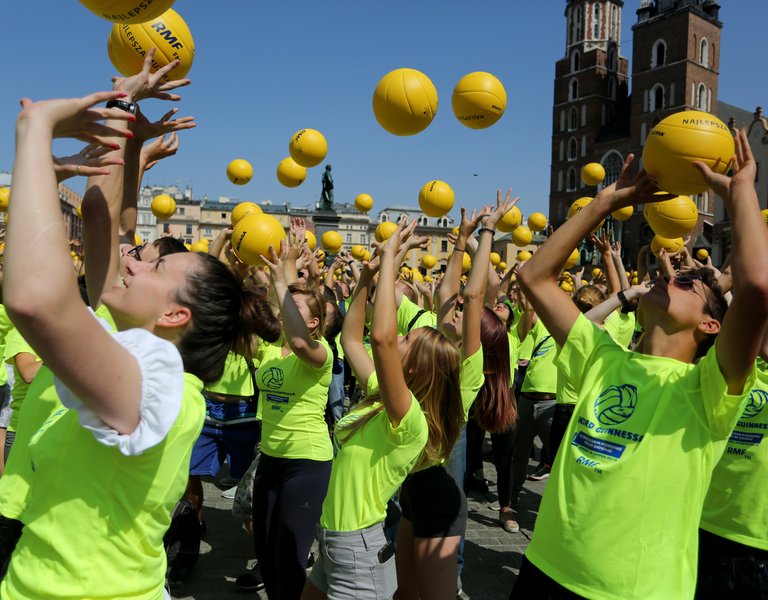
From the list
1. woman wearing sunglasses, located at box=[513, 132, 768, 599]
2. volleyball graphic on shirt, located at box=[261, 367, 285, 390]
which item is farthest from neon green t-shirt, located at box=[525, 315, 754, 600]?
volleyball graphic on shirt, located at box=[261, 367, 285, 390]

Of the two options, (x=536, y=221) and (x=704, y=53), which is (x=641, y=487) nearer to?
(x=536, y=221)

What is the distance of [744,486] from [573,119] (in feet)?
248

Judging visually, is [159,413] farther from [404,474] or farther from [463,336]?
[463,336]

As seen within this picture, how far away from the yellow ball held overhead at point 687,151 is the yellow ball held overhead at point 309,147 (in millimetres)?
4956

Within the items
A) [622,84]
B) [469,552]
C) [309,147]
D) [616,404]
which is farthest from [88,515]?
[622,84]

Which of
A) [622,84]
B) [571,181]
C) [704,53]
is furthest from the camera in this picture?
[622,84]

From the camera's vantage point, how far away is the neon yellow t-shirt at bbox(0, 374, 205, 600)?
162cm

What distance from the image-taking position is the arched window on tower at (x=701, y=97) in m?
61.9

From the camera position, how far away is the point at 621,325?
19.2ft

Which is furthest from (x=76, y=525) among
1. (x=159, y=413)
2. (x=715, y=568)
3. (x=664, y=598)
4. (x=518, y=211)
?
(x=518, y=211)

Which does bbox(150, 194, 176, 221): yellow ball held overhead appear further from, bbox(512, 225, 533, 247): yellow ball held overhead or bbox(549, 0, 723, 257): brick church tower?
bbox(549, 0, 723, 257): brick church tower

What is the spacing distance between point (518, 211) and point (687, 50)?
6220cm

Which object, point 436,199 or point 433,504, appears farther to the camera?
point 436,199

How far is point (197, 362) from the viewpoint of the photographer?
1983 millimetres
